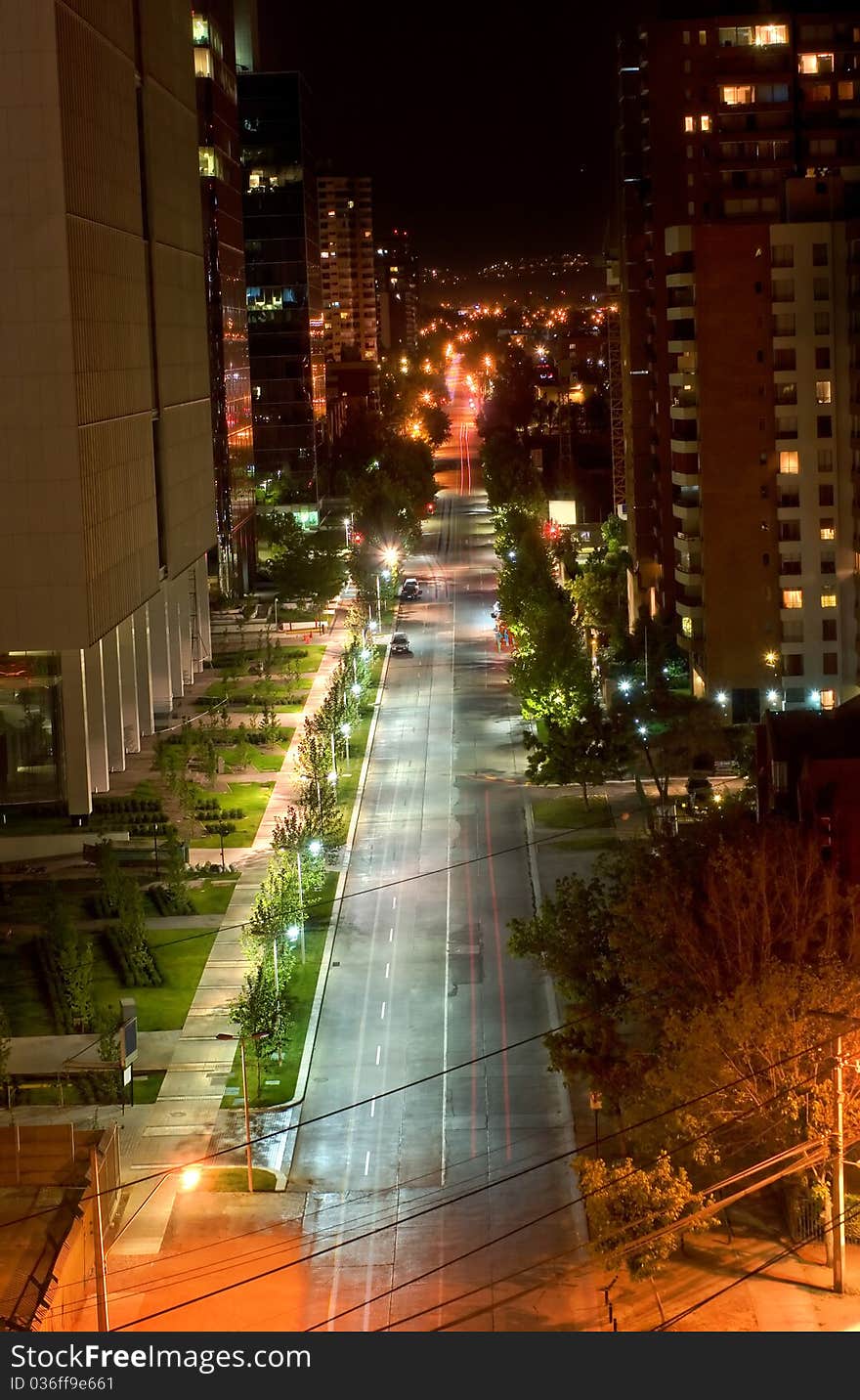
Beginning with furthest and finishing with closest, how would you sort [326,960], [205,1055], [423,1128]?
[326,960]
[205,1055]
[423,1128]

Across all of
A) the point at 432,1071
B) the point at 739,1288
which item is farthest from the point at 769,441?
the point at 739,1288

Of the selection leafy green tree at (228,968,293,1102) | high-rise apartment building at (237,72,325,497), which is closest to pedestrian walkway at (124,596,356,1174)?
leafy green tree at (228,968,293,1102)

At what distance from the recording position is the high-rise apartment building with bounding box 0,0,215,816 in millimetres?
50750

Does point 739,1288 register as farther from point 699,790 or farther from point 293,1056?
point 699,790

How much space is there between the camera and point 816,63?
79.5m

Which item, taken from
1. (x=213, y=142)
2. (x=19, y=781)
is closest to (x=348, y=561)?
(x=213, y=142)

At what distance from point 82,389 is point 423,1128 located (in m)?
27.3

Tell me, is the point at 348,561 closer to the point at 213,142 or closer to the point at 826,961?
the point at 213,142

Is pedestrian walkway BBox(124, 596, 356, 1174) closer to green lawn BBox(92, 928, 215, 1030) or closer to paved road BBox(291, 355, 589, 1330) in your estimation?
green lawn BBox(92, 928, 215, 1030)

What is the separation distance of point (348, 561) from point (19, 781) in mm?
52477

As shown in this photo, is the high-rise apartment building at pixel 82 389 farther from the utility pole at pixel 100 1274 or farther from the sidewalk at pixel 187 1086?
the utility pole at pixel 100 1274

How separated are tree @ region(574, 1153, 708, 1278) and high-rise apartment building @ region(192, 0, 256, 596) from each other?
7167cm

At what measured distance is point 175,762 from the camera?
59.9 meters

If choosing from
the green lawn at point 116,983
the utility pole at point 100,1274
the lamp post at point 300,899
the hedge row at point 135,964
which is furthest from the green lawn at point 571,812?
the utility pole at point 100,1274
